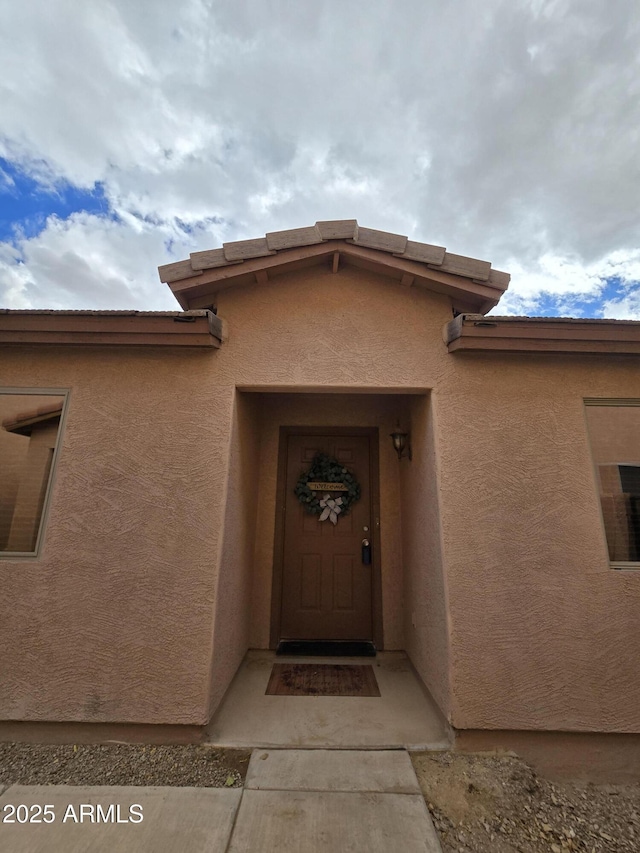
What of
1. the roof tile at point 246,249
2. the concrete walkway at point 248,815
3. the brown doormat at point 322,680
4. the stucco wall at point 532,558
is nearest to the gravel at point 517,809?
the concrete walkway at point 248,815

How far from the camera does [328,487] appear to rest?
14.6 ft

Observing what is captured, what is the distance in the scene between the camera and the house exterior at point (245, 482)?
2.58 meters

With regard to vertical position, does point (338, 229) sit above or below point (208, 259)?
above

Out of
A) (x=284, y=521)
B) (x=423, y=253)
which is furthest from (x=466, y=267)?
(x=284, y=521)

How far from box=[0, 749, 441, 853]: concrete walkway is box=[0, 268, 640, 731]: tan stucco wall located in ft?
1.69

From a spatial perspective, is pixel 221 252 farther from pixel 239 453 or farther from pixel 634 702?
pixel 634 702

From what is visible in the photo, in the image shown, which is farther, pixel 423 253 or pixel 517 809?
pixel 423 253

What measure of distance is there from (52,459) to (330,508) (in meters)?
3.04

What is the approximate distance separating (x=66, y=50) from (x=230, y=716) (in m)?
8.39

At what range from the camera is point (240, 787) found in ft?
7.14

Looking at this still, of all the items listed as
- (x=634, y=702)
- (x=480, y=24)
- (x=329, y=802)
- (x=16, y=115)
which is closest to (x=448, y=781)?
(x=329, y=802)

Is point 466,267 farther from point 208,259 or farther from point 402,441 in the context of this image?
point 208,259

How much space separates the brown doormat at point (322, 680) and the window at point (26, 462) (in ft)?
8.57

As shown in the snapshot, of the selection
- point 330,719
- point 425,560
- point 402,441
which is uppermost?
point 402,441
